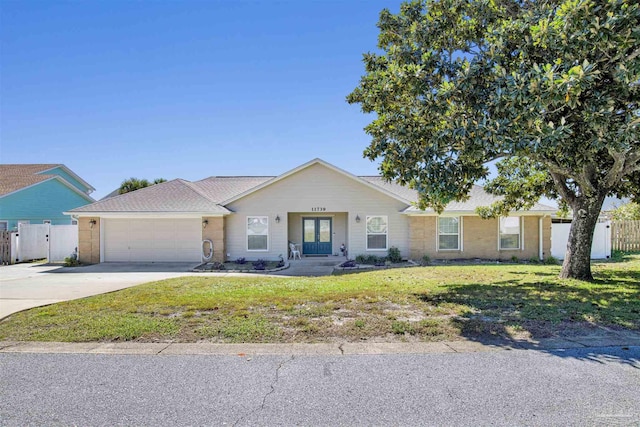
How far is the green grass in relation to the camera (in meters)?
5.75

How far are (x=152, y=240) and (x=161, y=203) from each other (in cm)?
189

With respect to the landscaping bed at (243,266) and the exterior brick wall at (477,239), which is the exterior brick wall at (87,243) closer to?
the landscaping bed at (243,266)

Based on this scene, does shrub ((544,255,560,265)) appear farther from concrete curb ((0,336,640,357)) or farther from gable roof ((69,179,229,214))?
gable roof ((69,179,229,214))

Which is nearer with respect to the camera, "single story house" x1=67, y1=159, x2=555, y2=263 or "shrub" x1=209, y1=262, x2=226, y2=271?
"shrub" x1=209, y1=262, x2=226, y2=271

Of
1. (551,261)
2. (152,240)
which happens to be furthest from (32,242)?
(551,261)

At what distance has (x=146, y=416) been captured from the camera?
3418mm

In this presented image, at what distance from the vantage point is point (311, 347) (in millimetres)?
5211

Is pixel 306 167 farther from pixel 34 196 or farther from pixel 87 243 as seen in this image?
pixel 34 196

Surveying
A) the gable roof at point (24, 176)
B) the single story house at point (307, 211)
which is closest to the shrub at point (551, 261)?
the single story house at point (307, 211)

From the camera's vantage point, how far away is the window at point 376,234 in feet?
62.5

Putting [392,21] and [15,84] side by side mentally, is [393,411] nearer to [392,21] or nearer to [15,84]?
[392,21]

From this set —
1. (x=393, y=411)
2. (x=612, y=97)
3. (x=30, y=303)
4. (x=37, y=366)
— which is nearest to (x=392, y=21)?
(x=612, y=97)

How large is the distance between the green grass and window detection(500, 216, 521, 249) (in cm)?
904

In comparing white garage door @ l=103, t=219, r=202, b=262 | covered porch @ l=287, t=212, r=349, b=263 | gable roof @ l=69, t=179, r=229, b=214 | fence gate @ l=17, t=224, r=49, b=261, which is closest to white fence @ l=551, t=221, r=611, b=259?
covered porch @ l=287, t=212, r=349, b=263
